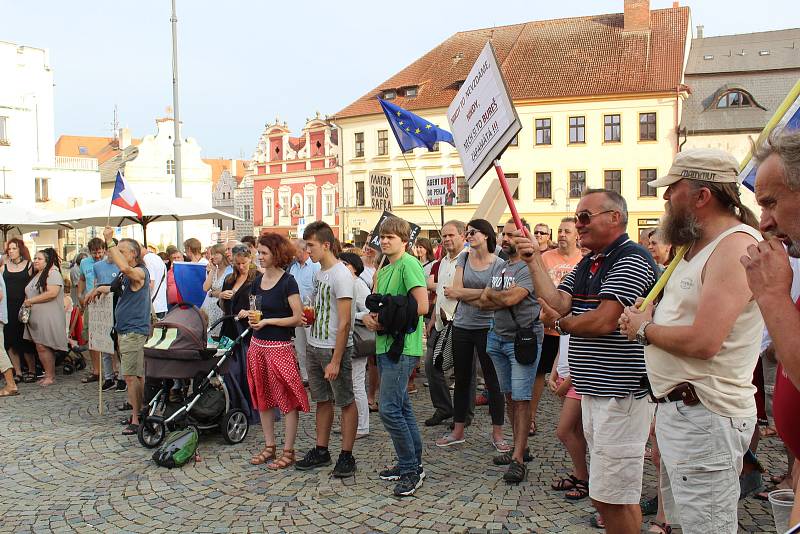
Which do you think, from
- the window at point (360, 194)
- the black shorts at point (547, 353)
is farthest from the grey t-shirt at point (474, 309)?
the window at point (360, 194)

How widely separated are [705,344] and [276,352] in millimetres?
4079

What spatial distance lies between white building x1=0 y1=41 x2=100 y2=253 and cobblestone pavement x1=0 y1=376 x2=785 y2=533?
Answer: 1566 inches

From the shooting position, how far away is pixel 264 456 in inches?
241

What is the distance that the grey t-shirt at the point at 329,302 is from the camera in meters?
5.69

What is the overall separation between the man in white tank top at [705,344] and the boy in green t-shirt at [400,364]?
2.54 metres

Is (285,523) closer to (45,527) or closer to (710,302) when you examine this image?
(45,527)

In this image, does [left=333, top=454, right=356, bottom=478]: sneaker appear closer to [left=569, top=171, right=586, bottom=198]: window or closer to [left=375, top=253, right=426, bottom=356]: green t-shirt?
[left=375, top=253, right=426, bottom=356]: green t-shirt

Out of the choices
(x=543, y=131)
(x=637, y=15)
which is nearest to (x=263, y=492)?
(x=543, y=131)

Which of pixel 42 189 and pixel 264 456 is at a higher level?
pixel 42 189

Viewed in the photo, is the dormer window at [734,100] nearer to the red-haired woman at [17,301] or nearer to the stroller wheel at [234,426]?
the red-haired woman at [17,301]

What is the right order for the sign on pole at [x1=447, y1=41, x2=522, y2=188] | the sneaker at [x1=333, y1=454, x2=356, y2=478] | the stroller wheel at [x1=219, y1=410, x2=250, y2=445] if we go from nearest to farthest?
the sign on pole at [x1=447, y1=41, x2=522, y2=188]
the sneaker at [x1=333, y1=454, x2=356, y2=478]
the stroller wheel at [x1=219, y1=410, x2=250, y2=445]

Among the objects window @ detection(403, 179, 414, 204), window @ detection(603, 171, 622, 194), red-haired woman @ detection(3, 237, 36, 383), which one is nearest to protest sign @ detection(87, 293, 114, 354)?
red-haired woman @ detection(3, 237, 36, 383)

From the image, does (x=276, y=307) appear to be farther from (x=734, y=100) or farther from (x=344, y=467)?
(x=734, y=100)

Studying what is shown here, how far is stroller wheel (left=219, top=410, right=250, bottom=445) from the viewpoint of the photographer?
21.8ft
